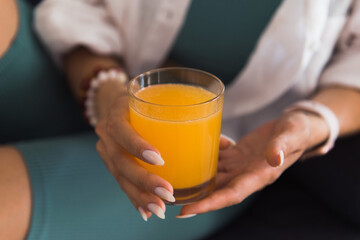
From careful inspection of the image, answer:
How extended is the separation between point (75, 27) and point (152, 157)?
0.63m

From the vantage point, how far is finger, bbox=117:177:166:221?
2.02ft

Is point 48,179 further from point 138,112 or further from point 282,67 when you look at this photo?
point 282,67

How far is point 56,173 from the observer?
856mm

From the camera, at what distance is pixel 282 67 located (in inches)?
38.9

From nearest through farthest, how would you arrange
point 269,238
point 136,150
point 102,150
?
point 136,150 < point 102,150 < point 269,238

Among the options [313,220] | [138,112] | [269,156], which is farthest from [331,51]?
[138,112]

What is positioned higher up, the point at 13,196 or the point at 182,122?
the point at 182,122

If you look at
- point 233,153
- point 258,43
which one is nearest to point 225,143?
point 233,153

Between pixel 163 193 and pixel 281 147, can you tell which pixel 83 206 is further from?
pixel 281 147

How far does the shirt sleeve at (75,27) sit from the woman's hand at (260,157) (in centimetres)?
53

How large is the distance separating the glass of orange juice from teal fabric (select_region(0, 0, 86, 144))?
49cm

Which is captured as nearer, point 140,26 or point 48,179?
point 48,179

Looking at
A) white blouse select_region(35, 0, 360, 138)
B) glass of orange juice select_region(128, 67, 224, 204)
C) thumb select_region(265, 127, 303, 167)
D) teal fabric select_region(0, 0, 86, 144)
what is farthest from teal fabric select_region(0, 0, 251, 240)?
thumb select_region(265, 127, 303, 167)

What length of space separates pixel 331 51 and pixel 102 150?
701 mm
